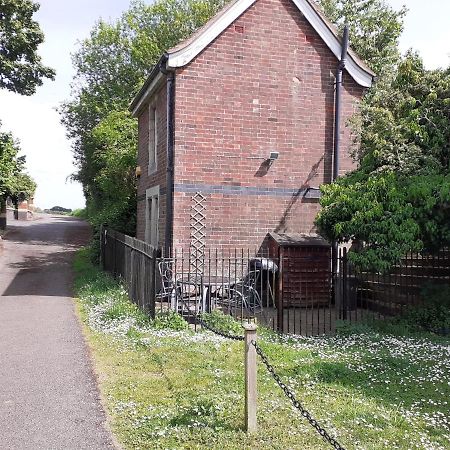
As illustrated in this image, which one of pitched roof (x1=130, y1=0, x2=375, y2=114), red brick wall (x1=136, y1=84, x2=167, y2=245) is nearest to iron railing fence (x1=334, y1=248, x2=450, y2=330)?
red brick wall (x1=136, y1=84, x2=167, y2=245)

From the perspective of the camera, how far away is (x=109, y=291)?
13.0m

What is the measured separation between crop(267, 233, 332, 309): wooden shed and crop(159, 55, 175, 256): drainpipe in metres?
2.55

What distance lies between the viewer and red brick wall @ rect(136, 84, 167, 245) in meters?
13.2

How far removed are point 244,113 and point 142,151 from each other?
4872 millimetres

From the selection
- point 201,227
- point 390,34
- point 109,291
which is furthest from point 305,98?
point 390,34

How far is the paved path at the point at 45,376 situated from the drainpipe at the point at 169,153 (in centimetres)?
274

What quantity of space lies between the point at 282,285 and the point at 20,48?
17.2 metres

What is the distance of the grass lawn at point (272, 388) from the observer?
479 cm

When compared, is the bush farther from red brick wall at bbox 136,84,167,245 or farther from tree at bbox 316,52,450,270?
red brick wall at bbox 136,84,167,245

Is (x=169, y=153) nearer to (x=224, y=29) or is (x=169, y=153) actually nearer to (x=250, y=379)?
(x=224, y=29)

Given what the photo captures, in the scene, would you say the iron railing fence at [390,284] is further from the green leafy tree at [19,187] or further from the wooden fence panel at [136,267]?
the green leafy tree at [19,187]

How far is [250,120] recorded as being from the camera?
13.1 meters

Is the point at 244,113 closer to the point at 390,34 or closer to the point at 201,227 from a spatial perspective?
the point at 201,227

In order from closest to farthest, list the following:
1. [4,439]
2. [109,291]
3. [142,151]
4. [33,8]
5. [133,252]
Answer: [4,439], [133,252], [109,291], [142,151], [33,8]
